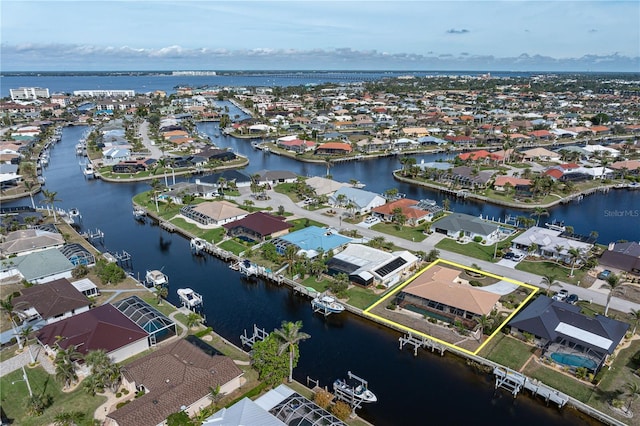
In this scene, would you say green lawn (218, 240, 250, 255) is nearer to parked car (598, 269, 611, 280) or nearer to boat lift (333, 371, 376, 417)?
boat lift (333, 371, 376, 417)

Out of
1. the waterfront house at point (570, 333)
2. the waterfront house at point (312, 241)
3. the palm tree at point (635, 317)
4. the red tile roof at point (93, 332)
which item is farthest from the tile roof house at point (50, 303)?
the palm tree at point (635, 317)

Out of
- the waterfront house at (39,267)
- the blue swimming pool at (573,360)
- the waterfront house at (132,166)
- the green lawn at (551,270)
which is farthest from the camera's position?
the waterfront house at (132,166)

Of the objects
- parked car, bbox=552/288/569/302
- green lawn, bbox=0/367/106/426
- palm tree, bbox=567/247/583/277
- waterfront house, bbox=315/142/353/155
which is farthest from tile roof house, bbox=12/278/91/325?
waterfront house, bbox=315/142/353/155

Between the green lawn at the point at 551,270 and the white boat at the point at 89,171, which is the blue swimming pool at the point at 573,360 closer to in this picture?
the green lawn at the point at 551,270

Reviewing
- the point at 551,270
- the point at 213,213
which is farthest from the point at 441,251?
the point at 213,213

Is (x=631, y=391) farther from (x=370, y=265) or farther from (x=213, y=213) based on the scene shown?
(x=213, y=213)

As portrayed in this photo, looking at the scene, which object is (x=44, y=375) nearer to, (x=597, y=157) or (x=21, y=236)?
(x=21, y=236)
